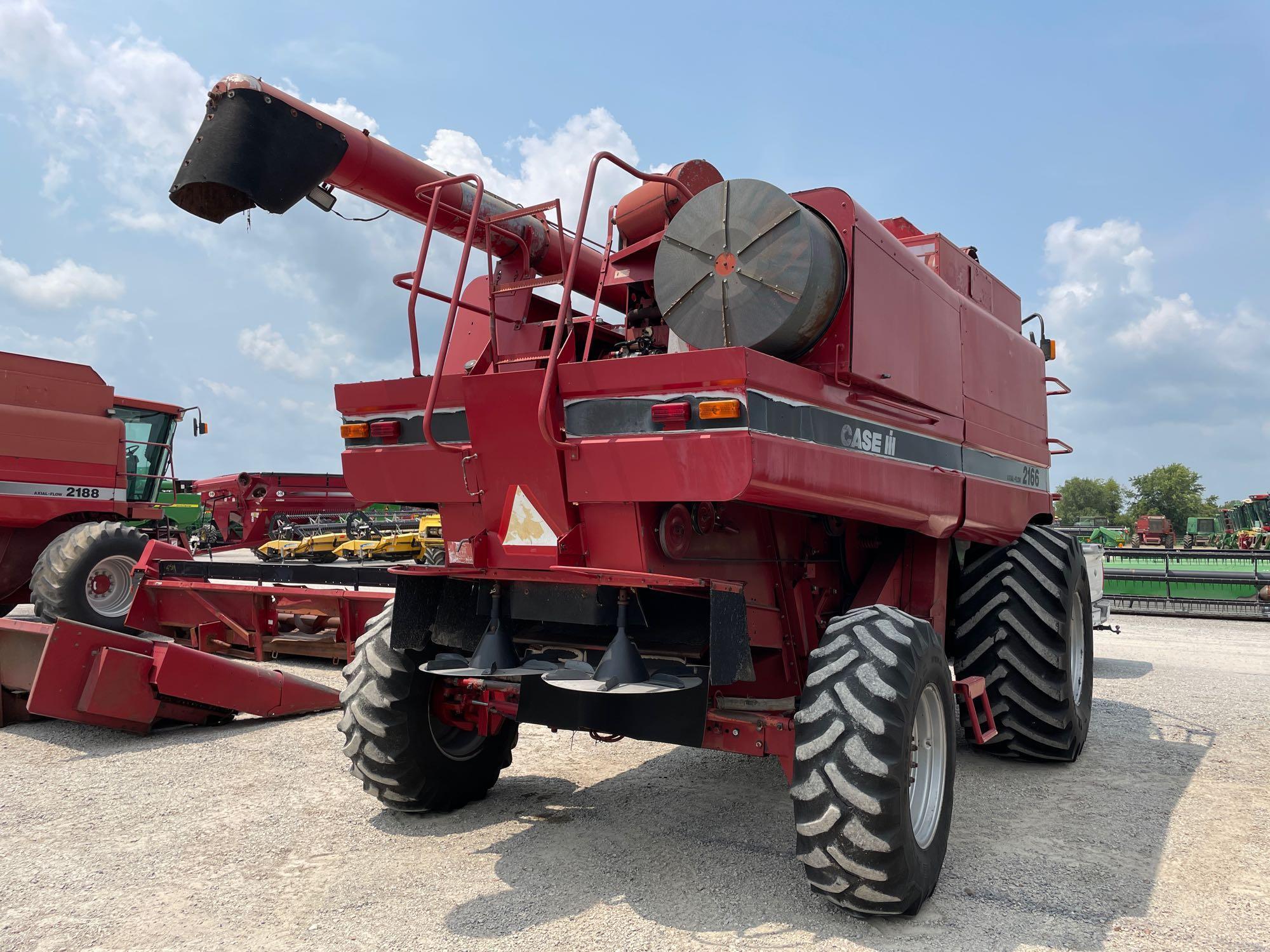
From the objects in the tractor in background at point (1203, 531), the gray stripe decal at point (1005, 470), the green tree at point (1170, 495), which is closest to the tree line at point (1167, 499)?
the green tree at point (1170, 495)

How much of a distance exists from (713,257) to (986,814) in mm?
3077

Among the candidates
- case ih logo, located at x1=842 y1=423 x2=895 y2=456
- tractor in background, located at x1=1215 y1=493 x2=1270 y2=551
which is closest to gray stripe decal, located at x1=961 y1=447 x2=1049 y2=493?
case ih logo, located at x1=842 y1=423 x2=895 y2=456

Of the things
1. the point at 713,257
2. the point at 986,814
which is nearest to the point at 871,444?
the point at 713,257

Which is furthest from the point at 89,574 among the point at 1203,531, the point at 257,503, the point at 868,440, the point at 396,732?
the point at 1203,531

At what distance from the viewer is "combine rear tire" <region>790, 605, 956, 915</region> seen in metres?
3.21

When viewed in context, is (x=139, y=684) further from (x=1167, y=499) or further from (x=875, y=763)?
(x=1167, y=499)

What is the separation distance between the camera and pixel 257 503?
26.0 m

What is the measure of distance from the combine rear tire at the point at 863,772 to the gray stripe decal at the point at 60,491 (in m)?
9.72

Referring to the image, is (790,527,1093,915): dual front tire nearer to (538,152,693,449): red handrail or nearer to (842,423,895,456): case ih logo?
(842,423,895,456): case ih logo

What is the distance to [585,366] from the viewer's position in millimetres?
3578

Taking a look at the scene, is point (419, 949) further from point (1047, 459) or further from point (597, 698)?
point (1047, 459)

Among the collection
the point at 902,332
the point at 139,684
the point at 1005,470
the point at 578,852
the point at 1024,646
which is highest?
the point at 902,332

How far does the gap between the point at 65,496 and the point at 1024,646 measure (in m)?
10.1

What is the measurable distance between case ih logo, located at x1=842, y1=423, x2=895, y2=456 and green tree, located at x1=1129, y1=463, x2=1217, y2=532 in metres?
84.3
